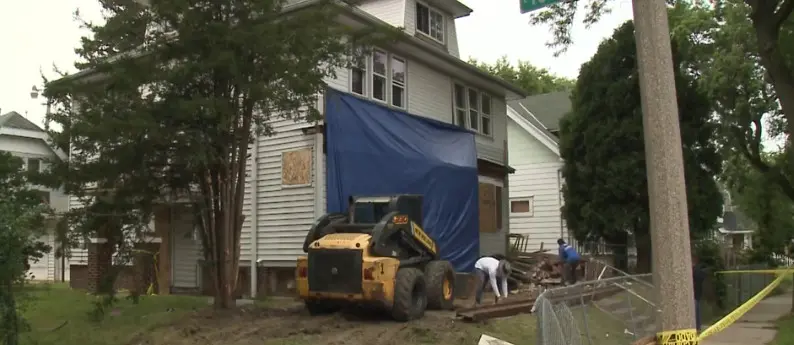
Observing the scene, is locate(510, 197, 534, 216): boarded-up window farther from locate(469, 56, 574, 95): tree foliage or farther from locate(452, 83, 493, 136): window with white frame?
locate(469, 56, 574, 95): tree foliage

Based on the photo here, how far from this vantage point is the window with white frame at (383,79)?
58.2 ft

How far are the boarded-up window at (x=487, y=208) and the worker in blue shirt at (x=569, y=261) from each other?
14.1 feet

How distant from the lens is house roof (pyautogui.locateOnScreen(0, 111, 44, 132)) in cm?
3077

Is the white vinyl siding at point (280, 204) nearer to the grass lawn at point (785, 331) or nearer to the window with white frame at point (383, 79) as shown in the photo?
the window with white frame at point (383, 79)

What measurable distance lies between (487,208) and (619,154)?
5911mm

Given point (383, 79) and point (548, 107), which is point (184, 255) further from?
point (548, 107)

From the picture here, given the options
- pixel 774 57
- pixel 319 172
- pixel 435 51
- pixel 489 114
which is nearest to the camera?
pixel 319 172

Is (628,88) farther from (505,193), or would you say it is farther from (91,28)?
(91,28)

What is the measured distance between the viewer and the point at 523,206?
29.5 meters

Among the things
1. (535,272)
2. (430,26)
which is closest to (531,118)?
(430,26)

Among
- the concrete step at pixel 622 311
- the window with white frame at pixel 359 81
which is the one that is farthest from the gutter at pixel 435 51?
the concrete step at pixel 622 311

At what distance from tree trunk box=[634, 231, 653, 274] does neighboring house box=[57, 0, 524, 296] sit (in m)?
4.54

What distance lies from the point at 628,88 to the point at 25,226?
44.5 feet

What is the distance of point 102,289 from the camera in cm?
1308
